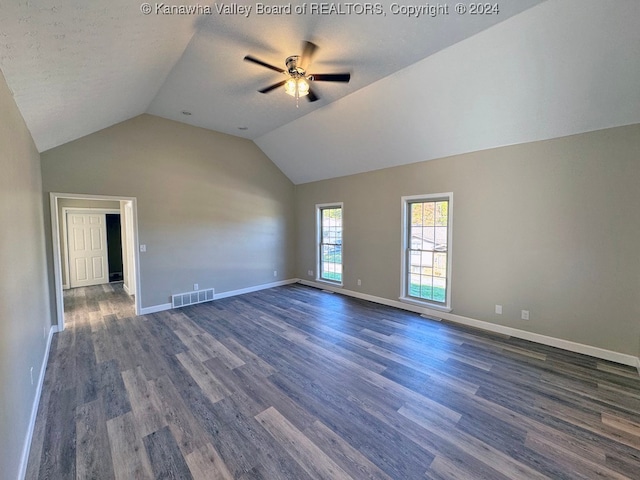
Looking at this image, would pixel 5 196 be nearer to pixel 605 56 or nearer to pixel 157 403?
pixel 157 403

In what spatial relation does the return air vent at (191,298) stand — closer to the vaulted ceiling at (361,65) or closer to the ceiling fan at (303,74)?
the vaulted ceiling at (361,65)

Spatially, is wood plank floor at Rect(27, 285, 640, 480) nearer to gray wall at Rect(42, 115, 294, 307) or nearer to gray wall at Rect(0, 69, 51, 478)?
gray wall at Rect(0, 69, 51, 478)

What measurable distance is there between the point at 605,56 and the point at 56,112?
5.28 metres

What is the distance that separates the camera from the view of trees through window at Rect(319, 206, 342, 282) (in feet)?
19.9

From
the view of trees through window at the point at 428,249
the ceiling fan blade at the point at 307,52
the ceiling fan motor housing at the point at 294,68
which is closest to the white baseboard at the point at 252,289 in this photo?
the view of trees through window at the point at 428,249

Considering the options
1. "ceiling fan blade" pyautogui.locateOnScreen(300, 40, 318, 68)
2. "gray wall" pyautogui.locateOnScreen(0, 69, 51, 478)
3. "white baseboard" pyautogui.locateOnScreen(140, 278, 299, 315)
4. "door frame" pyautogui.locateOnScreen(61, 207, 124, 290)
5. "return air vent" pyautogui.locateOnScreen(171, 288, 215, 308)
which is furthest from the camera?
"door frame" pyautogui.locateOnScreen(61, 207, 124, 290)

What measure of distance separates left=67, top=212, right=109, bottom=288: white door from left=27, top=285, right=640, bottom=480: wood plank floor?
3.81m

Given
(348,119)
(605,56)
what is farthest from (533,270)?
(348,119)

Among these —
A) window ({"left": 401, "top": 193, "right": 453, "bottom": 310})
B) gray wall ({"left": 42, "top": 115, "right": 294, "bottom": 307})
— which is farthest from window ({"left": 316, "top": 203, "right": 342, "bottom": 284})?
window ({"left": 401, "top": 193, "right": 453, "bottom": 310})

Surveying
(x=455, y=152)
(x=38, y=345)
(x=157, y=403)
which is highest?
(x=455, y=152)

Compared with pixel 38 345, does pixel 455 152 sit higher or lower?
higher

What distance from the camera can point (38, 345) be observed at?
2643mm

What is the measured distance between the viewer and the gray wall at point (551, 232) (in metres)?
2.87

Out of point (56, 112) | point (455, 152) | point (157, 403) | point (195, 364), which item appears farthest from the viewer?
point (455, 152)
